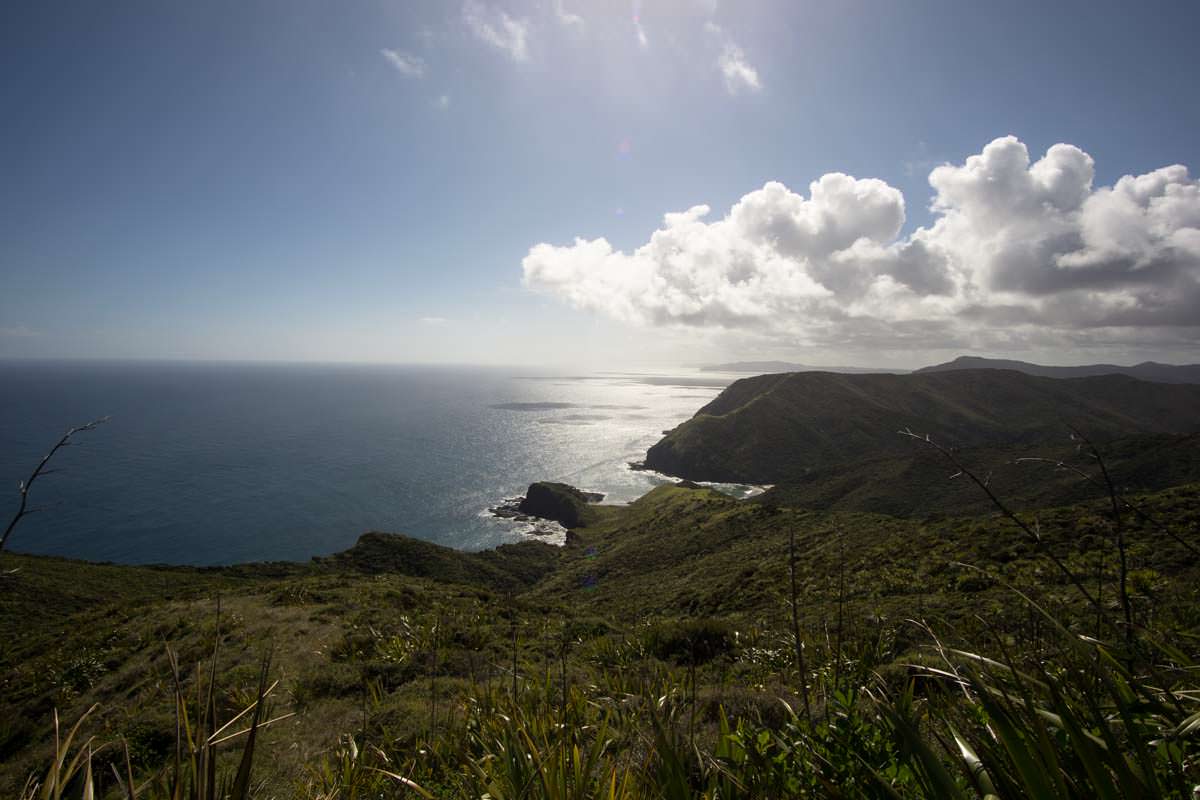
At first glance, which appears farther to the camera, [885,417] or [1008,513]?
[885,417]

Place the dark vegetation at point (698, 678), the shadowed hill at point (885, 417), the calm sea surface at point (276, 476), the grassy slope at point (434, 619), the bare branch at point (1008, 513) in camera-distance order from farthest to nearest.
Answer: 1. the shadowed hill at point (885, 417)
2. the calm sea surface at point (276, 476)
3. the grassy slope at point (434, 619)
4. the dark vegetation at point (698, 678)
5. the bare branch at point (1008, 513)

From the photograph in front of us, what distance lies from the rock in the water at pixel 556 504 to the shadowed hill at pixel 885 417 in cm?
3365

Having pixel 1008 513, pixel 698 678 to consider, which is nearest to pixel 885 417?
pixel 698 678

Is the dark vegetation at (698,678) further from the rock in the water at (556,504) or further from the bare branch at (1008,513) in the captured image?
the rock in the water at (556,504)

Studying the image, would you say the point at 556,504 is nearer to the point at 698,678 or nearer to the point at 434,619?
the point at 434,619

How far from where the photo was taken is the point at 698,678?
7449 millimetres

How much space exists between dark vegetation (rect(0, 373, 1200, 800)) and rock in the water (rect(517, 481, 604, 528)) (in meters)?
44.6

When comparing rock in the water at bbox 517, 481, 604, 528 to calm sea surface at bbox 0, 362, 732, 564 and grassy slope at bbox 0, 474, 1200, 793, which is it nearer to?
calm sea surface at bbox 0, 362, 732, 564

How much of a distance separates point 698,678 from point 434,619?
9.05m

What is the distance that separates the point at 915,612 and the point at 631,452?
12142 cm

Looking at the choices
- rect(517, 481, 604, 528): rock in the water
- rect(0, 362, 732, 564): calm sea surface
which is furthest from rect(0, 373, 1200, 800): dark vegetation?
rect(517, 481, 604, 528): rock in the water

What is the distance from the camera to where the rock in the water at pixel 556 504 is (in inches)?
3101

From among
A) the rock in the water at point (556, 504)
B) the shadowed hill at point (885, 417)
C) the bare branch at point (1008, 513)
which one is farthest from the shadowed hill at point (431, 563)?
the shadowed hill at point (885, 417)

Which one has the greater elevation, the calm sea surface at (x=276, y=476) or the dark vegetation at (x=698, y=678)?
the dark vegetation at (x=698, y=678)
